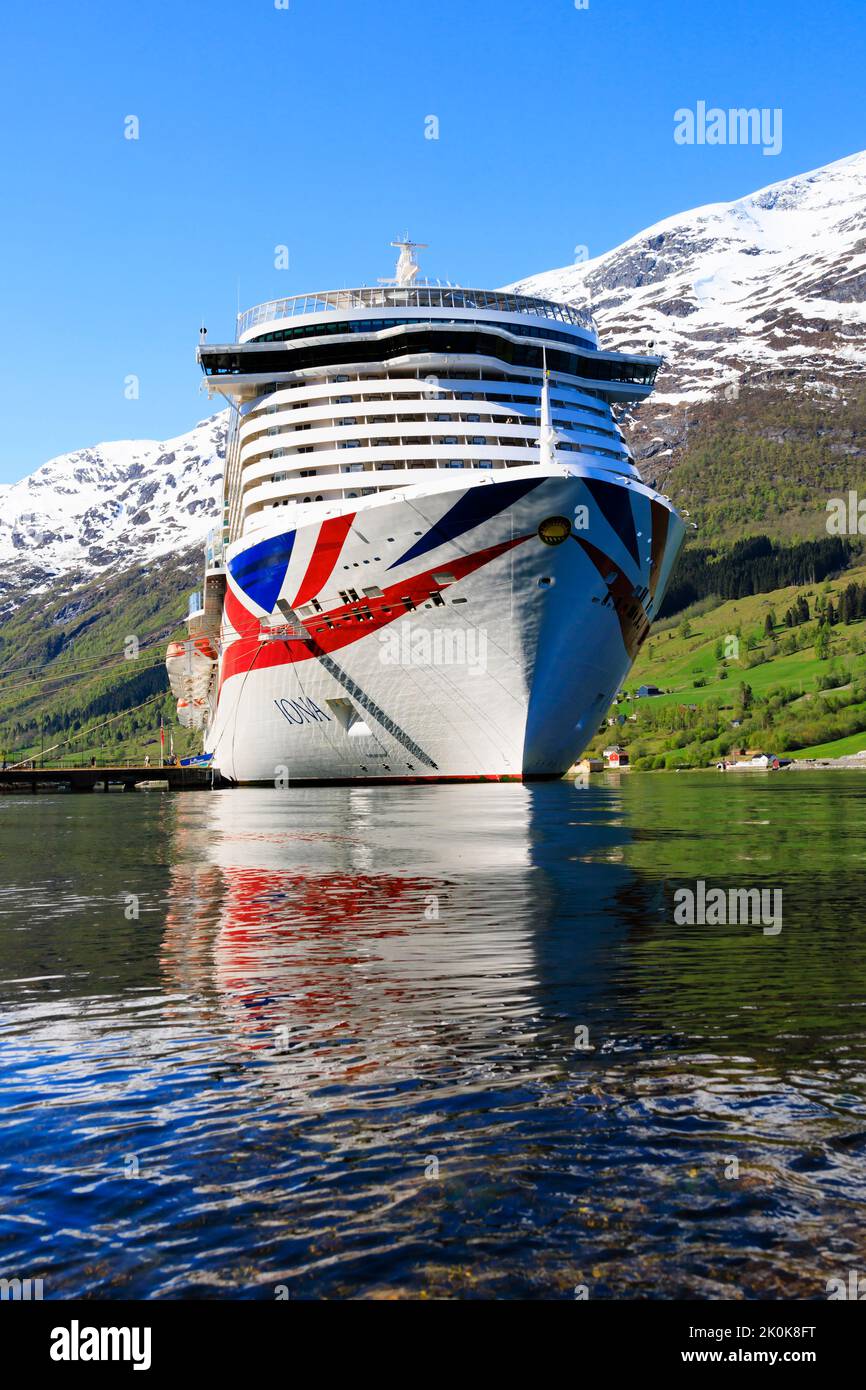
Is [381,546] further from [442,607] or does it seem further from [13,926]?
[13,926]

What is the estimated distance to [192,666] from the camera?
9994cm

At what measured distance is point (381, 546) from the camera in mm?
51812

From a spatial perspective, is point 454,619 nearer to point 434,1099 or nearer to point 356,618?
point 356,618

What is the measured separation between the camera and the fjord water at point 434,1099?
236 inches

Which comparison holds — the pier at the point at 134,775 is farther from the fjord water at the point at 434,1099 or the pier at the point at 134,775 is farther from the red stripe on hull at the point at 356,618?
the fjord water at the point at 434,1099

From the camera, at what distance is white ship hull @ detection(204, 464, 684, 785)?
50688mm

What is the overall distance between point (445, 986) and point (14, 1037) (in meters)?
4.38

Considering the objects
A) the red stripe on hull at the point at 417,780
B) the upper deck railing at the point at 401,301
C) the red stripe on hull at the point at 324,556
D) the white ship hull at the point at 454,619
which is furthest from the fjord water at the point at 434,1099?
the upper deck railing at the point at 401,301

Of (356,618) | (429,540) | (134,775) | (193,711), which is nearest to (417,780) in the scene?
(356,618)

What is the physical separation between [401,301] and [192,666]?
133 feet

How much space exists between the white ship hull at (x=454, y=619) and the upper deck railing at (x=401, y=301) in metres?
18.4

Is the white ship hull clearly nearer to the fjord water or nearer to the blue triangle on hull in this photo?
the blue triangle on hull

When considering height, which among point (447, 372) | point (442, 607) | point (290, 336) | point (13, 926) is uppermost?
point (290, 336)

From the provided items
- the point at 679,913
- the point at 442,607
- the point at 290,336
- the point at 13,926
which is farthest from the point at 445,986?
the point at 290,336
